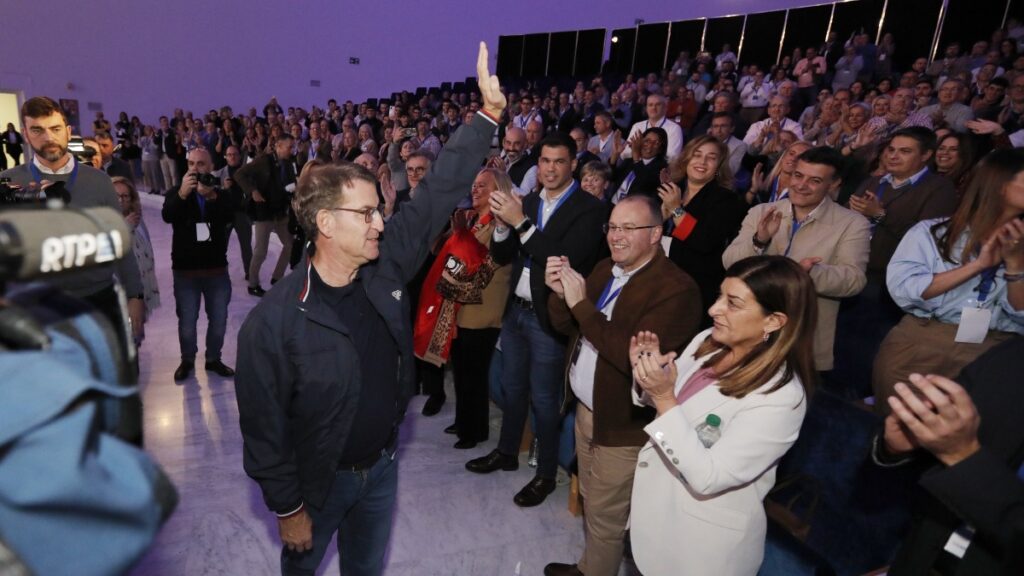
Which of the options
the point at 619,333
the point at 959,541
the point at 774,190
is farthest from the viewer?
the point at 774,190

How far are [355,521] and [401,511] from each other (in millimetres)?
994

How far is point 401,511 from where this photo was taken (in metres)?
2.75

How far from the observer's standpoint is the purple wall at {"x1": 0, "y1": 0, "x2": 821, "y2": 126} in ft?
45.1

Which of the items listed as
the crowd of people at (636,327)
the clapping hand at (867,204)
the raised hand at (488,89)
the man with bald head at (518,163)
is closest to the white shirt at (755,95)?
the crowd of people at (636,327)

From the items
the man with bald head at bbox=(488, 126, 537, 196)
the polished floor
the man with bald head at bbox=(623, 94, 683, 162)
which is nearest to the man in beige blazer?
the polished floor

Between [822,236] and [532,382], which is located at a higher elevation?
[822,236]

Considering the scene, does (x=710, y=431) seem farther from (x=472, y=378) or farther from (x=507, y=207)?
(x=472, y=378)

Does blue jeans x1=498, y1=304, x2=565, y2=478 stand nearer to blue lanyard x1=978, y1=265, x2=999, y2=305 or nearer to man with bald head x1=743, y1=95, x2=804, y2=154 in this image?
blue lanyard x1=978, y1=265, x2=999, y2=305

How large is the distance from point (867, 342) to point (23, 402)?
3.51 metres

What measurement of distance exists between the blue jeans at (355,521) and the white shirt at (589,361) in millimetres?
789

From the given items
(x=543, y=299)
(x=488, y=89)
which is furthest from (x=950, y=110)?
(x=488, y=89)

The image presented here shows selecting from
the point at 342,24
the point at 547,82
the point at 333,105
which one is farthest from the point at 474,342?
the point at 342,24

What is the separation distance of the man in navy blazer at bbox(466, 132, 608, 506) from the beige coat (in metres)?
0.84

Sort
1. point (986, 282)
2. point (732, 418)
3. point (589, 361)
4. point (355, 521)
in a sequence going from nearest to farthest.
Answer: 1. point (732, 418)
2. point (355, 521)
3. point (986, 282)
4. point (589, 361)
